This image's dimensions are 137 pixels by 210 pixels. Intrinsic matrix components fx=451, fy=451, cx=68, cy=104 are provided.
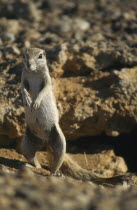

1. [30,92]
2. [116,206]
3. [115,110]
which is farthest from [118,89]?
[116,206]

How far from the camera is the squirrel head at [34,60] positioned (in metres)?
6.68

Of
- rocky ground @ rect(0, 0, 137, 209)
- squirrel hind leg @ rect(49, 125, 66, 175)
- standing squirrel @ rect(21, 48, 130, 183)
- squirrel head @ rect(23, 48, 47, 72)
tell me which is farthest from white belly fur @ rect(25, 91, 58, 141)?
rocky ground @ rect(0, 0, 137, 209)

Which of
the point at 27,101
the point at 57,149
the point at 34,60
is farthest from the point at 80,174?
the point at 34,60

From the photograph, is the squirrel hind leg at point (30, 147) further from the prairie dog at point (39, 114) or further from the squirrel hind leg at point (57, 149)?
the squirrel hind leg at point (57, 149)

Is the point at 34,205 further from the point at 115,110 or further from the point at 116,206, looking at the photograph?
the point at 115,110

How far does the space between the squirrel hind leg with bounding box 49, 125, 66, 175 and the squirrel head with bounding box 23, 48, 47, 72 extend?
3.22 feet

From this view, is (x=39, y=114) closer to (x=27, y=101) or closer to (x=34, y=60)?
(x=27, y=101)

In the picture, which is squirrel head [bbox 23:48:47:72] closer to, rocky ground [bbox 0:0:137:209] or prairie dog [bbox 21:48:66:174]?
prairie dog [bbox 21:48:66:174]

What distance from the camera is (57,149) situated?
6.97 metres

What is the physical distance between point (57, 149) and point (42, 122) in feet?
1.59

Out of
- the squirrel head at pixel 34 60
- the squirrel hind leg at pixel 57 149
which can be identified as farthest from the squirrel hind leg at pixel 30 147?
the squirrel head at pixel 34 60

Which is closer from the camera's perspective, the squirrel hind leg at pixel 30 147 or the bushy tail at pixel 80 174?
the bushy tail at pixel 80 174

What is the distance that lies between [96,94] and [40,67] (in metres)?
1.64

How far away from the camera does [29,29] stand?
12016 mm
